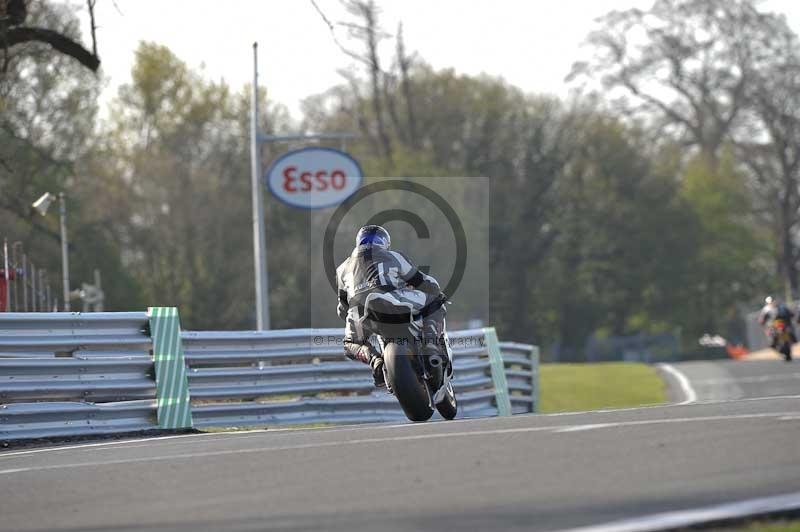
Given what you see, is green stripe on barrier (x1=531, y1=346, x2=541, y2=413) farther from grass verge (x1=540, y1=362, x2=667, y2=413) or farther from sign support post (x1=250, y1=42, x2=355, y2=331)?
grass verge (x1=540, y1=362, x2=667, y2=413)

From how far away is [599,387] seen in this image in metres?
35.1

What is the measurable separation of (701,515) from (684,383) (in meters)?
27.2

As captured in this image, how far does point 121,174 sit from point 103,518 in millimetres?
45858

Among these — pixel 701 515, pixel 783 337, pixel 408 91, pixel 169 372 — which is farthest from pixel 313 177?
pixel 408 91

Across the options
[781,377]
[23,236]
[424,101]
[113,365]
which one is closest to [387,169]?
[424,101]

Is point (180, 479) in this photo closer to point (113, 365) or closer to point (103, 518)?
point (103, 518)

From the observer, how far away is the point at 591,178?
212ft

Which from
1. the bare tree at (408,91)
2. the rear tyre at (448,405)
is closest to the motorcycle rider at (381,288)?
the rear tyre at (448,405)

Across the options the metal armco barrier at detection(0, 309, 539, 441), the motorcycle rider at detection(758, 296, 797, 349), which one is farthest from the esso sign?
the motorcycle rider at detection(758, 296, 797, 349)

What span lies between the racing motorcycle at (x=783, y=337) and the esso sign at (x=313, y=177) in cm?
1364

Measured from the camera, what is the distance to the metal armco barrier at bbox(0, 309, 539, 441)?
1234cm

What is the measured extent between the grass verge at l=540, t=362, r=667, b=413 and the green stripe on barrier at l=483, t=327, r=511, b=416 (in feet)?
34.2

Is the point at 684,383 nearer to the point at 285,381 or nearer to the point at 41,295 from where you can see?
the point at 41,295

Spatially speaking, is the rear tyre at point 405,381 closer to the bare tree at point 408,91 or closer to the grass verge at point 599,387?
the grass verge at point 599,387
